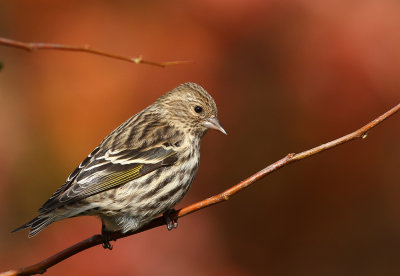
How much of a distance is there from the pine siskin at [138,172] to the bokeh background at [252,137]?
2.15 meters

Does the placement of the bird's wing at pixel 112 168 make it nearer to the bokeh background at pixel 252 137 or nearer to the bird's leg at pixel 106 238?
the bird's leg at pixel 106 238

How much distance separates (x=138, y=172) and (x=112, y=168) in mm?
196

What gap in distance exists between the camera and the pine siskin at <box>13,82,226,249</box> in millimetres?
4570

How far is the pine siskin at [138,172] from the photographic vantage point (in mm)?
4570

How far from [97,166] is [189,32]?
139 inches

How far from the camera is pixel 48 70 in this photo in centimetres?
859

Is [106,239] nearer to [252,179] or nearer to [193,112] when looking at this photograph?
[193,112]

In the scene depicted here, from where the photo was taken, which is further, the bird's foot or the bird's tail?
the bird's foot

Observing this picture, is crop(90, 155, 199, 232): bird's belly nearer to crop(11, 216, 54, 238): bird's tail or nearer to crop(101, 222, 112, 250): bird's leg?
crop(101, 222, 112, 250): bird's leg

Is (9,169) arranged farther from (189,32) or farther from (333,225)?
(333,225)

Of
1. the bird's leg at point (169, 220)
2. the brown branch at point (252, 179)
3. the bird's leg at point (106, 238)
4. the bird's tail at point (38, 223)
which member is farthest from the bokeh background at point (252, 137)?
the brown branch at point (252, 179)

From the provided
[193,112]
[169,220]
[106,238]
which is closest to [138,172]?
[169,220]

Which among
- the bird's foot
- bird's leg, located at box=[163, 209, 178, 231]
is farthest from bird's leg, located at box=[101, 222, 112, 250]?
bird's leg, located at box=[163, 209, 178, 231]

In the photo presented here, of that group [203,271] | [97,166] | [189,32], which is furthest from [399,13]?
[97,166]
